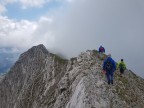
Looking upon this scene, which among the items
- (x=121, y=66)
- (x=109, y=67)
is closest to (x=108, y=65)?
(x=109, y=67)

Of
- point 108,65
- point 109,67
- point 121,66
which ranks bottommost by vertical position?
point 109,67

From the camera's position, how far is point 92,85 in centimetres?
3762

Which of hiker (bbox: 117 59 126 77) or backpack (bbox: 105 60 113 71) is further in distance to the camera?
hiker (bbox: 117 59 126 77)

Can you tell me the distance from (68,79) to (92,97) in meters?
20.5

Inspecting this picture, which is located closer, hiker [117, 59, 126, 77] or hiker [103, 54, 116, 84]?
hiker [103, 54, 116, 84]

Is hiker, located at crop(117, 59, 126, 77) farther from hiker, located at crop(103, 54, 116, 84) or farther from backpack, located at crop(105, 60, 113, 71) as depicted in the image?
backpack, located at crop(105, 60, 113, 71)

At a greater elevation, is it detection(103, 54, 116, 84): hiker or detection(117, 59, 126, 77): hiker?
detection(117, 59, 126, 77): hiker

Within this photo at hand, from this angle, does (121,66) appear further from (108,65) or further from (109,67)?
(108,65)

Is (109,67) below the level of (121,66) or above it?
below

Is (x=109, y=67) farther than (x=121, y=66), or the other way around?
(x=121, y=66)

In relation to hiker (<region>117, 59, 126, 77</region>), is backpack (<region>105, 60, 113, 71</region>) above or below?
below

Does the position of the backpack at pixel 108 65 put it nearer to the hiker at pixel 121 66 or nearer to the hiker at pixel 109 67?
the hiker at pixel 109 67

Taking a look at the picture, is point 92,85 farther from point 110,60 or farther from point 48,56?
point 48,56

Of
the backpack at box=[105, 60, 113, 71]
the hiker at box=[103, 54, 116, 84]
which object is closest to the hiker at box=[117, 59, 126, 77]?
the hiker at box=[103, 54, 116, 84]
